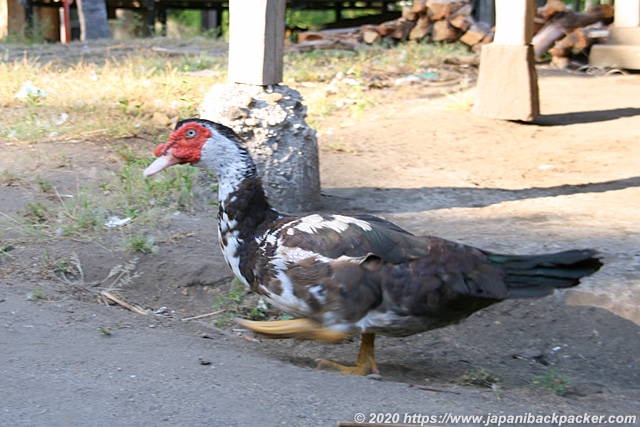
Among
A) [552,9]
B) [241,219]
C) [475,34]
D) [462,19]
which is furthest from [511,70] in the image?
[241,219]

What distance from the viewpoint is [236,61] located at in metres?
5.71

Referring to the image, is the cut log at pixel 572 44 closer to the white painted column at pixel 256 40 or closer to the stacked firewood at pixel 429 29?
the stacked firewood at pixel 429 29

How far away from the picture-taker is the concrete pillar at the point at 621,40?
37.1 feet

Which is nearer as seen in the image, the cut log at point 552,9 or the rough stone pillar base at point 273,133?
the rough stone pillar base at point 273,133

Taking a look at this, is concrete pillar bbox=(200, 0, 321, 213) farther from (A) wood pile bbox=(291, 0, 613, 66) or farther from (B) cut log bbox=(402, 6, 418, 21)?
(B) cut log bbox=(402, 6, 418, 21)

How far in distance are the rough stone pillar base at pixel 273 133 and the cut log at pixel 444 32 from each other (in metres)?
7.51

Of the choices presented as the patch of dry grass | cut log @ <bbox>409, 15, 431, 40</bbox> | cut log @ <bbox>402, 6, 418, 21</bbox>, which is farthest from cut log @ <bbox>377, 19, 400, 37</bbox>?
the patch of dry grass

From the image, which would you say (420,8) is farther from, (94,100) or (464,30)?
(94,100)

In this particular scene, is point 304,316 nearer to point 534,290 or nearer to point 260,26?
point 534,290

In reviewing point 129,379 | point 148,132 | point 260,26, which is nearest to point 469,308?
point 129,379

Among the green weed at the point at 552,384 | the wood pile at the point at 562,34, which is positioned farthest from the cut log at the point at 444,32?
the green weed at the point at 552,384

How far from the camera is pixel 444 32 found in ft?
41.8

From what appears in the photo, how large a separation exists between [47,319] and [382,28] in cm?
1020

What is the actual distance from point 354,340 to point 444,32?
920 centimetres
